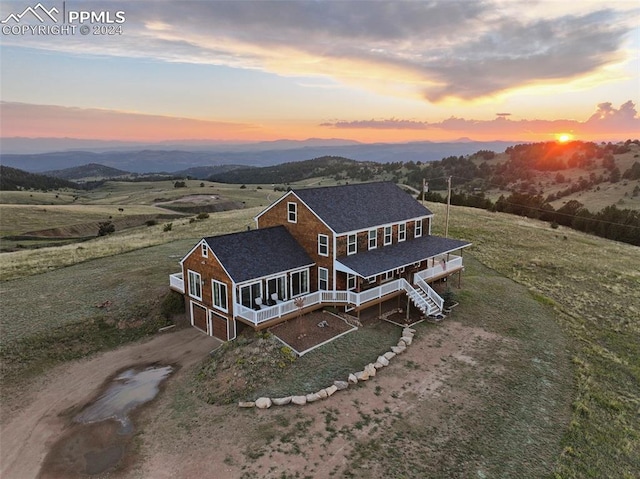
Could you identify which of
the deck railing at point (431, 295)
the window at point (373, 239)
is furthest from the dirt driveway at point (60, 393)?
the deck railing at point (431, 295)

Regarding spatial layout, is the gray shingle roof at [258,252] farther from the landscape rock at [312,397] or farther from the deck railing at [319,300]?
the landscape rock at [312,397]

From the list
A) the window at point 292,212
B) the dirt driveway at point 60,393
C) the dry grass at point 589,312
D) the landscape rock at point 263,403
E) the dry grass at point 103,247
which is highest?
the window at point 292,212

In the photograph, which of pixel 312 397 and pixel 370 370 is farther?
pixel 370 370

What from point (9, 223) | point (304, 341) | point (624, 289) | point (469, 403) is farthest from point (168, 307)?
point (9, 223)

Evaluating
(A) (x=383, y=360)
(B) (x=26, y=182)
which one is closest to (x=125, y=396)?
(A) (x=383, y=360)

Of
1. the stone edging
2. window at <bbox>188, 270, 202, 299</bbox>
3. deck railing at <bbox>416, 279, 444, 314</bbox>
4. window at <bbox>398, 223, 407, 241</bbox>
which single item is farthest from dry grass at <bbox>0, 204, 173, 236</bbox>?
deck railing at <bbox>416, 279, 444, 314</bbox>

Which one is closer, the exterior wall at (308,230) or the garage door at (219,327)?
the garage door at (219,327)

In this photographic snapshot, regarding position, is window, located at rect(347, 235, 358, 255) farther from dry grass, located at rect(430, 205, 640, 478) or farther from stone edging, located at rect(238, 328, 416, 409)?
dry grass, located at rect(430, 205, 640, 478)

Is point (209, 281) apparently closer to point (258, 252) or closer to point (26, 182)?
point (258, 252)
